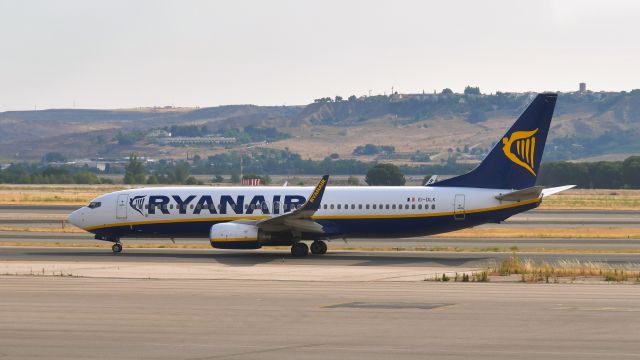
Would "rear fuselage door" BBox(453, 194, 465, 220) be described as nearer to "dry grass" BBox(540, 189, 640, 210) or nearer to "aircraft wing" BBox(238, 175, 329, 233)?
"aircraft wing" BBox(238, 175, 329, 233)

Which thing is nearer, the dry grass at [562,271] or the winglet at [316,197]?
the dry grass at [562,271]

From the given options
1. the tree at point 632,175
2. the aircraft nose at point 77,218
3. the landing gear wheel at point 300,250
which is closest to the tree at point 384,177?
the tree at point 632,175

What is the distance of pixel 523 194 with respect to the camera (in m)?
45.2

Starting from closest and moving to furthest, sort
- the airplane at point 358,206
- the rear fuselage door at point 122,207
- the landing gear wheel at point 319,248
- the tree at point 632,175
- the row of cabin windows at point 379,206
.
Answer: the airplane at point 358,206 < the row of cabin windows at point 379,206 < the landing gear wheel at point 319,248 < the rear fuselage door at point 122,207 < the tree at point 632,175

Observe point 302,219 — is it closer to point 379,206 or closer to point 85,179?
point 379,206

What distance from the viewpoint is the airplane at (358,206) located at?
152 feet

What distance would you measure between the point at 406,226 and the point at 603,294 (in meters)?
16.2

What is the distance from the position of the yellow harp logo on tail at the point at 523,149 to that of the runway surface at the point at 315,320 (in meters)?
13.1

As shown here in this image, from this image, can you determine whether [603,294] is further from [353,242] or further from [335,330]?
[353,242]

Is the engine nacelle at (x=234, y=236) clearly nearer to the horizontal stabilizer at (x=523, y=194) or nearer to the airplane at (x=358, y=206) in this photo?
the airplane at (x=358, y=206)

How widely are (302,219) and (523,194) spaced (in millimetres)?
9031

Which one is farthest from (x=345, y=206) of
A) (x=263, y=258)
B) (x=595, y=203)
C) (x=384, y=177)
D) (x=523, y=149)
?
(x=384, y=177)

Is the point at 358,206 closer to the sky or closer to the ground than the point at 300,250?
closer to the sky

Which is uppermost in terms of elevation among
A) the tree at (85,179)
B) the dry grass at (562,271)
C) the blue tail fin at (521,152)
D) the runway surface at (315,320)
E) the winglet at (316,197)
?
the blue tail fin at (521,152)
